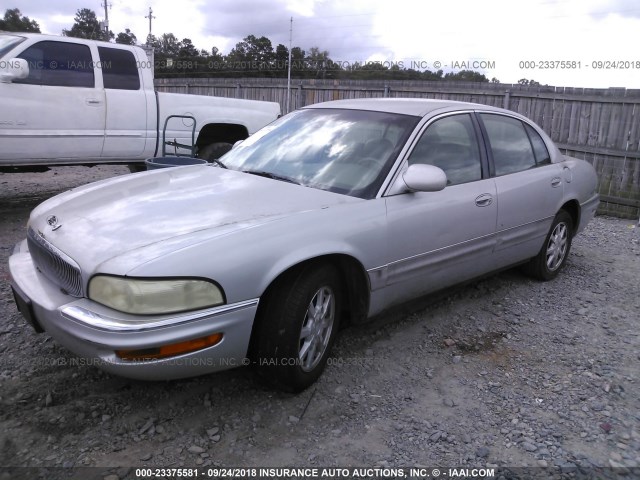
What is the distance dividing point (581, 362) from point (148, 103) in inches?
236

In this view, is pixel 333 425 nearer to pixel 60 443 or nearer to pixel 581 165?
pixel 60 443

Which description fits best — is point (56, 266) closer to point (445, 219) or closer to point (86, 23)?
point (445, 219)

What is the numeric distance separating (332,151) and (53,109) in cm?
433

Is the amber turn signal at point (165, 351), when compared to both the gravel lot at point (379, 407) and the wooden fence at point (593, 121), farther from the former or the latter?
the wooden fence at point (593, 121)

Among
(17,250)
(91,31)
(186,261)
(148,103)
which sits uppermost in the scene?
(91,31)

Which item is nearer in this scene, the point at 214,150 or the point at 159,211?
the point at 159,211

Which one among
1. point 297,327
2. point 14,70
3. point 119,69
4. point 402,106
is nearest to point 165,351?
point 297,327

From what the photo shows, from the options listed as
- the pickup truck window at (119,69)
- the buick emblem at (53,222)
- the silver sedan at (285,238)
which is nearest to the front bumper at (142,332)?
the silver sedan at (285,238)

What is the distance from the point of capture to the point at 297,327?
2.73m

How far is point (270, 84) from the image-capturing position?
51.1ft

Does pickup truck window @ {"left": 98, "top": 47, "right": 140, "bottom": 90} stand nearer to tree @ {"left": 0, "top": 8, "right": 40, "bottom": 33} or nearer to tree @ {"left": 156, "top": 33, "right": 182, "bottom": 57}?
tree @ {"left": 156, "top": 33, "right": 182, "bottom": 57}

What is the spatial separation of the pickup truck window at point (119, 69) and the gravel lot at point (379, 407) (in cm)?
364

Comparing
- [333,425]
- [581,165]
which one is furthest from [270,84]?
[333,425]

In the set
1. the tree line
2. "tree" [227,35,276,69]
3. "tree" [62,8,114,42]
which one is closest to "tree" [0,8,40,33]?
the tree line
